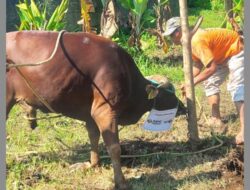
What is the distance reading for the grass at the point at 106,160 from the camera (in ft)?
15.7

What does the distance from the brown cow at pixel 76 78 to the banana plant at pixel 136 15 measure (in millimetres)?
4306

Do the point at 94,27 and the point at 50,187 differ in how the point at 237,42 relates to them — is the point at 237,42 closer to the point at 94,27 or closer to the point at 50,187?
the point at 50,187

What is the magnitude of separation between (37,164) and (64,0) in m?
3.80

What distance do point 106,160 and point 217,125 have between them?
4.90ft

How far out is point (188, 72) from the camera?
5.24 meters

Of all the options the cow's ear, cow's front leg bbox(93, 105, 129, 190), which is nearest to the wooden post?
the cow's ear

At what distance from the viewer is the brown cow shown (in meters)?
4.42

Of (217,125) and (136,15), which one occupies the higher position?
(136,15)

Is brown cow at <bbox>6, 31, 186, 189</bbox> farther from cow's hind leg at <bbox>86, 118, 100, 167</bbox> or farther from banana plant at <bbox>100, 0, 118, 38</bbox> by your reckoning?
banana plant at <bbox>100, 0, 118, 38</bbox>

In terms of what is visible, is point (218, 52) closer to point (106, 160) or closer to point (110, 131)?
point (106, 160)

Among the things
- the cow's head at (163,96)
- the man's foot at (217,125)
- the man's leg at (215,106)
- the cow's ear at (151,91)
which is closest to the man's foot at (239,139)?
the man's foot at (217,125)

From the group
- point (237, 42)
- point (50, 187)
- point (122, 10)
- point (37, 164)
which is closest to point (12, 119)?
point (37, 164)

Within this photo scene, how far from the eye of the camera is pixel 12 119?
6.43m

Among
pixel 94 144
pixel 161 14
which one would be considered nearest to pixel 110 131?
pixel 94 144
